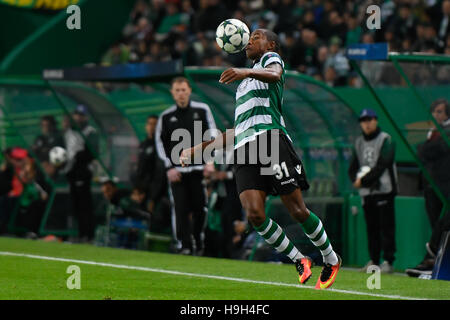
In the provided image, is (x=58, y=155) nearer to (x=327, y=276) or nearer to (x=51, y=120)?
(x=51, y=120)

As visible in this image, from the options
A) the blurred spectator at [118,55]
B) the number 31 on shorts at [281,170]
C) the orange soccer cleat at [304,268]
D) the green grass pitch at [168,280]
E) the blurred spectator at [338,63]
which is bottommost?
the green grass pitch at [168,280]

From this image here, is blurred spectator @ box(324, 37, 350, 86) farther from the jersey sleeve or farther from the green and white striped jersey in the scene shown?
the jersey sleeve

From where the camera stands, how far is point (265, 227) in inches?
365

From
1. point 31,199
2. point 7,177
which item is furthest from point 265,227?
point 7,177

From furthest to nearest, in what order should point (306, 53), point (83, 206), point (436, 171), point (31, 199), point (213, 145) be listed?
point (306, 53)
point (31, 199)
point (83, 206)
point (436, 171)
point (213, 145)

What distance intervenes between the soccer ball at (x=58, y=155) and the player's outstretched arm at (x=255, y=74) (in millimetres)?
8957

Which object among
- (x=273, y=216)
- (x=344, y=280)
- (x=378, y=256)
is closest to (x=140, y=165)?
(x=273, y=216)

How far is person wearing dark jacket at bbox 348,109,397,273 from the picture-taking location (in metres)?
13.1

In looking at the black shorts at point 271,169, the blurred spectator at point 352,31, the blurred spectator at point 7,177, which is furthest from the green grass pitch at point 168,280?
the blurred spectator at point 352,31

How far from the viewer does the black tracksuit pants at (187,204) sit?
13.8 metres

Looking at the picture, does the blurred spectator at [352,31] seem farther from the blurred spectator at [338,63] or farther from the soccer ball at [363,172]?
the soccer ball at [363,172]

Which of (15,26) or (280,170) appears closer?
(280,170)

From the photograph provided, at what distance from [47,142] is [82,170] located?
3.49 feet
